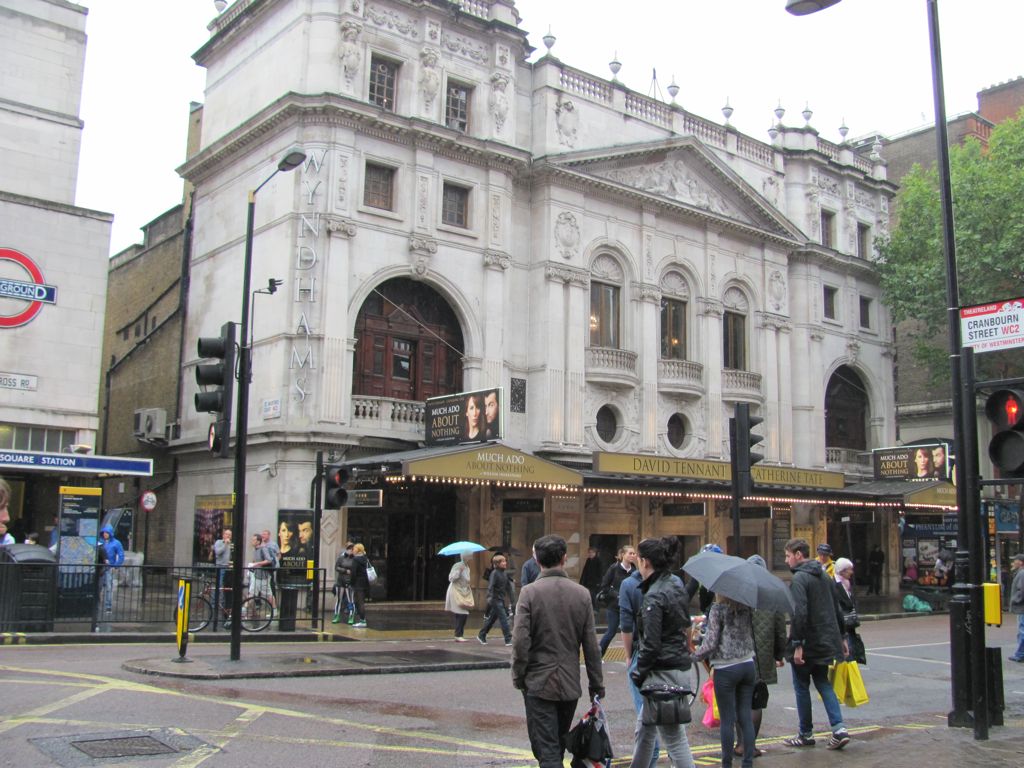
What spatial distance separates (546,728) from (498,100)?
81.4ft

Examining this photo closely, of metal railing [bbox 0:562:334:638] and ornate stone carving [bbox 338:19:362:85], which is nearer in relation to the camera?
metal railing [bbox 0:562:334:638]

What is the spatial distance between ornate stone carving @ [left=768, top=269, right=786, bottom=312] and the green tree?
17.1ft

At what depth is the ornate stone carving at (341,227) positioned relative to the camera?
25.2 metres

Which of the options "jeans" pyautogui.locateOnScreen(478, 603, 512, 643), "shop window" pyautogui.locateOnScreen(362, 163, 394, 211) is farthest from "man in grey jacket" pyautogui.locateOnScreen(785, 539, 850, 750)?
"shop window" pyautogui.locateOnScreen(362, 163, 394, 211)

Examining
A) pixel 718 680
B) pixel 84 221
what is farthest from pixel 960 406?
pixel 84 221

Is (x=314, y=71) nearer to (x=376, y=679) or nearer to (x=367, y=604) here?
(x=367, y=604)

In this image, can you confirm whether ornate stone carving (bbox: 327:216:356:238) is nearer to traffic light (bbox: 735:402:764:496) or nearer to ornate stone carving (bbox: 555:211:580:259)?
ornate stone carving (bbox: 555:211:580:259)

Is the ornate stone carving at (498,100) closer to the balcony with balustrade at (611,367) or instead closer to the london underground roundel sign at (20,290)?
the balcony with balustrade at (611,367)

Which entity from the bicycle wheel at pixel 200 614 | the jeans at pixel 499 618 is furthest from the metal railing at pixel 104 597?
the jeans at pixel 499 618

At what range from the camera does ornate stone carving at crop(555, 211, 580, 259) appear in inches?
1164

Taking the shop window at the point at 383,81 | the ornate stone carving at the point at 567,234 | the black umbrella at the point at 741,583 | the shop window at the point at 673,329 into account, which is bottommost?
the black umbrella at the point at 741,583

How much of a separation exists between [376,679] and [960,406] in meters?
7.93

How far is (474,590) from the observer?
26359 mm

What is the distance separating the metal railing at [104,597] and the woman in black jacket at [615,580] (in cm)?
578
